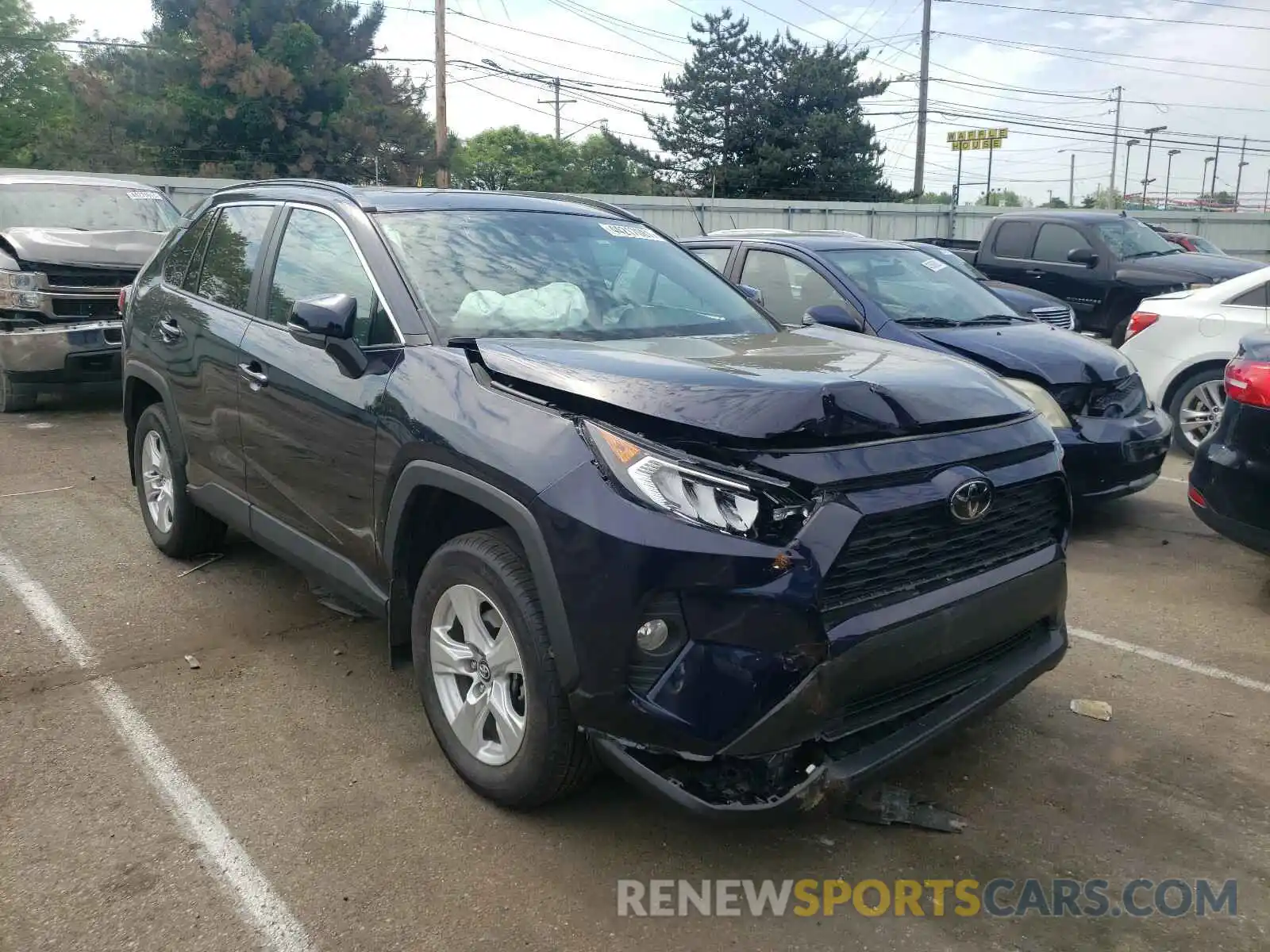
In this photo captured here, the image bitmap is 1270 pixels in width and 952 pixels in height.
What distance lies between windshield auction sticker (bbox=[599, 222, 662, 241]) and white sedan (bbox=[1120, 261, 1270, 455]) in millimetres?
5027

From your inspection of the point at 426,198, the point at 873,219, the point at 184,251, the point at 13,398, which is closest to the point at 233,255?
the point at 184,251

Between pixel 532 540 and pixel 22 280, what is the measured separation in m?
7.84

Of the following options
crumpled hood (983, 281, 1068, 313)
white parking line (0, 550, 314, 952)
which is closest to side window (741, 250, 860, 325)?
crumpled hood (983, 281, 1068, 313)

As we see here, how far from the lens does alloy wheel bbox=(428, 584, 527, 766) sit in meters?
2.92

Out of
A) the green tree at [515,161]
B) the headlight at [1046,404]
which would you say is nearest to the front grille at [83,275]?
the headlight at [1046,404]

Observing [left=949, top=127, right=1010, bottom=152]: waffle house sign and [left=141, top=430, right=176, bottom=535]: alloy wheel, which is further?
[left=949, top=127, right=1010, bottom=152]: waffle house sign

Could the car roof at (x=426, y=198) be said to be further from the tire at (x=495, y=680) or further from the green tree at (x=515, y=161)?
the green tree at (x=515, y=161)

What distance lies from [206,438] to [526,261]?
178cm

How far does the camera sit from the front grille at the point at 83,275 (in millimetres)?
8617

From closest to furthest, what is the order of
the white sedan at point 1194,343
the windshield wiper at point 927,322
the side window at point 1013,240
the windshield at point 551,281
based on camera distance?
the windshield at point 551,281, the windshield wiper at point 927,322, the white sedan at point 1194,343, the side window at point 1013,240

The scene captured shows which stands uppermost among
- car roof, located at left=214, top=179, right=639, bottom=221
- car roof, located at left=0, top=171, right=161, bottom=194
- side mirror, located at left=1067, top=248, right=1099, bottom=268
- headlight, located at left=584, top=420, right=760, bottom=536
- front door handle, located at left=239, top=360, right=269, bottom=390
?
car roof, located at left=0, top=171, right=161, bottom=194

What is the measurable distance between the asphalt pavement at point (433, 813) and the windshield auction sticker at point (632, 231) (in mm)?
2005

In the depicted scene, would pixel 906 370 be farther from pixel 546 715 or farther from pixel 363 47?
pixel 363 47

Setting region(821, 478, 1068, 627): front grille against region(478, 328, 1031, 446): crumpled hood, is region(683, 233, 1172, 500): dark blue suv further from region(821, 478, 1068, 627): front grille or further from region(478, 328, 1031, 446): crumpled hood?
region(821, 478, 1068, 627): front grille
